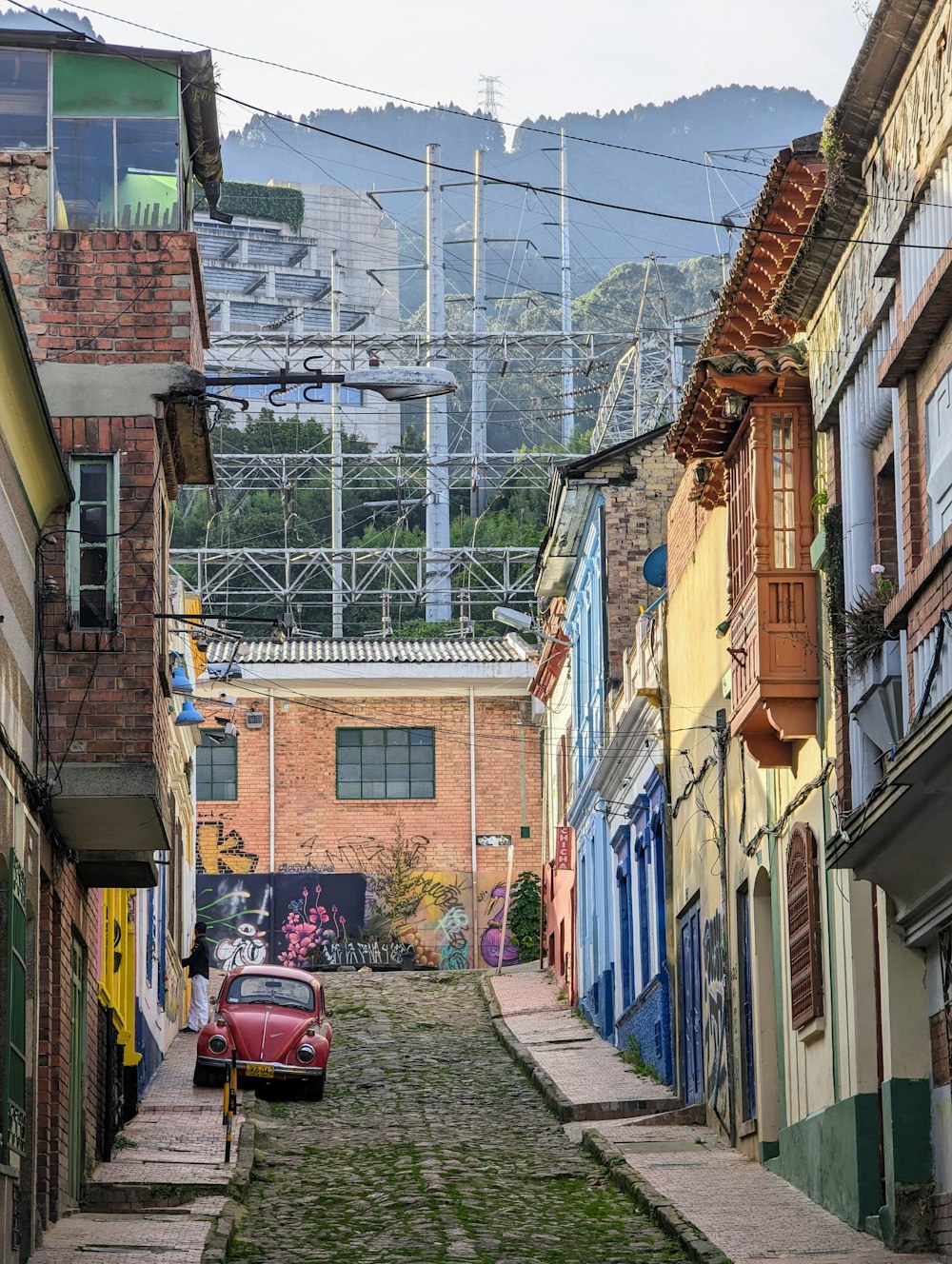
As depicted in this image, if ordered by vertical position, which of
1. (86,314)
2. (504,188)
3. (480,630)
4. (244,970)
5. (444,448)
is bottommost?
(244,970)

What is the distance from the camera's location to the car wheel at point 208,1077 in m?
23.7

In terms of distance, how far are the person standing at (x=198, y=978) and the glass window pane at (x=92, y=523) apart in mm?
14440

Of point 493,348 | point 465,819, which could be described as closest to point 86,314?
point 465,819

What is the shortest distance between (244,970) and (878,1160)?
12.8m

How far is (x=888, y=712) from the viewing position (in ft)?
42.8

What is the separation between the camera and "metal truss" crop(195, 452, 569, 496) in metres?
51.2

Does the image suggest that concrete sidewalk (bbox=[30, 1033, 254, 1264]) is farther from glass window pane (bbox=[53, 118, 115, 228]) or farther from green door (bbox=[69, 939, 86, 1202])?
glass window pane (bbox=[53, 118, 115, 228])

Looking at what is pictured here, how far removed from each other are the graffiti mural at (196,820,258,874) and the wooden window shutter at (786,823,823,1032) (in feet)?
86.0

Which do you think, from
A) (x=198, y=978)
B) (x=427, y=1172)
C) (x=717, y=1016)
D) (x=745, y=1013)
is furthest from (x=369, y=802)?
(x=427, y=1172)

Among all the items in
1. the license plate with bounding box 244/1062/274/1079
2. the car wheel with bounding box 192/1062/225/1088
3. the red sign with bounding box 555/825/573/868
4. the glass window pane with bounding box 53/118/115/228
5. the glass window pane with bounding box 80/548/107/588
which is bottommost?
the car wheel with bounding box 192/1062/225/1088

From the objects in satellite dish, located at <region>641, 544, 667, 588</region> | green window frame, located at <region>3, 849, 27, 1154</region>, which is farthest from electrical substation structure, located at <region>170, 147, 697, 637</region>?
green window frame, located at <region>3, 849, 27, 1154</region>

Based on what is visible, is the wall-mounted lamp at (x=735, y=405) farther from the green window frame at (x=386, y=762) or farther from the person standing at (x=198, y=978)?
the green window frame at (x=386, y=762)

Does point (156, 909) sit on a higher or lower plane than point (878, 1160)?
higher

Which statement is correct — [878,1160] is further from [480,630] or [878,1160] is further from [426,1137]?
[480,630]
